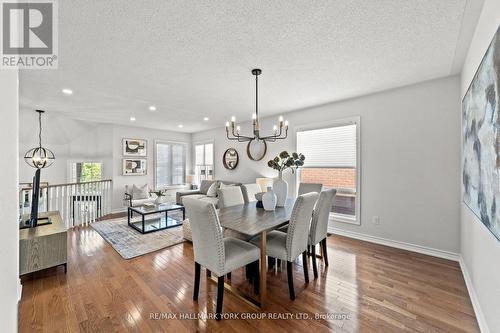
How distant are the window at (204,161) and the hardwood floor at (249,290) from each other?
426cm

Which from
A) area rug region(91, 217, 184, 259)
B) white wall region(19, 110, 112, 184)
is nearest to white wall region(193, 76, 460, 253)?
area rug region(91, 217, 184, 259)

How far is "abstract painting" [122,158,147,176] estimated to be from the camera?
6.23 m

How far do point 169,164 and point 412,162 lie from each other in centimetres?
680

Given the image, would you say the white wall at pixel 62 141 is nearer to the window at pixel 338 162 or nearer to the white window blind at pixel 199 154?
the white window blind at pixel 199 154

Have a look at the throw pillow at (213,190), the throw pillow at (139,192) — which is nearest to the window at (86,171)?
the throw pillow at (139,192)

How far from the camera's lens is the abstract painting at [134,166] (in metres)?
6.23

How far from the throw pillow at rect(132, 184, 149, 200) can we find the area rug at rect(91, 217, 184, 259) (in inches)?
51.1

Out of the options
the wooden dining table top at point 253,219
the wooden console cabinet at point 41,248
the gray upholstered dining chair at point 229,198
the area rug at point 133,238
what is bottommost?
the area rug at point 133,238

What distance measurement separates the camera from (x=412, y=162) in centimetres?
318

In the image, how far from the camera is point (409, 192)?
321 centimetres

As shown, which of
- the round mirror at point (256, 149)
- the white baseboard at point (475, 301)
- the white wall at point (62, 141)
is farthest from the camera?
the round mirror at point (256, 149)

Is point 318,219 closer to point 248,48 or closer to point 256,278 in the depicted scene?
point 256,278

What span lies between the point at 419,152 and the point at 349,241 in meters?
1.81

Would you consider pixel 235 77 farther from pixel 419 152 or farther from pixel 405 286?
pixel 405 286
